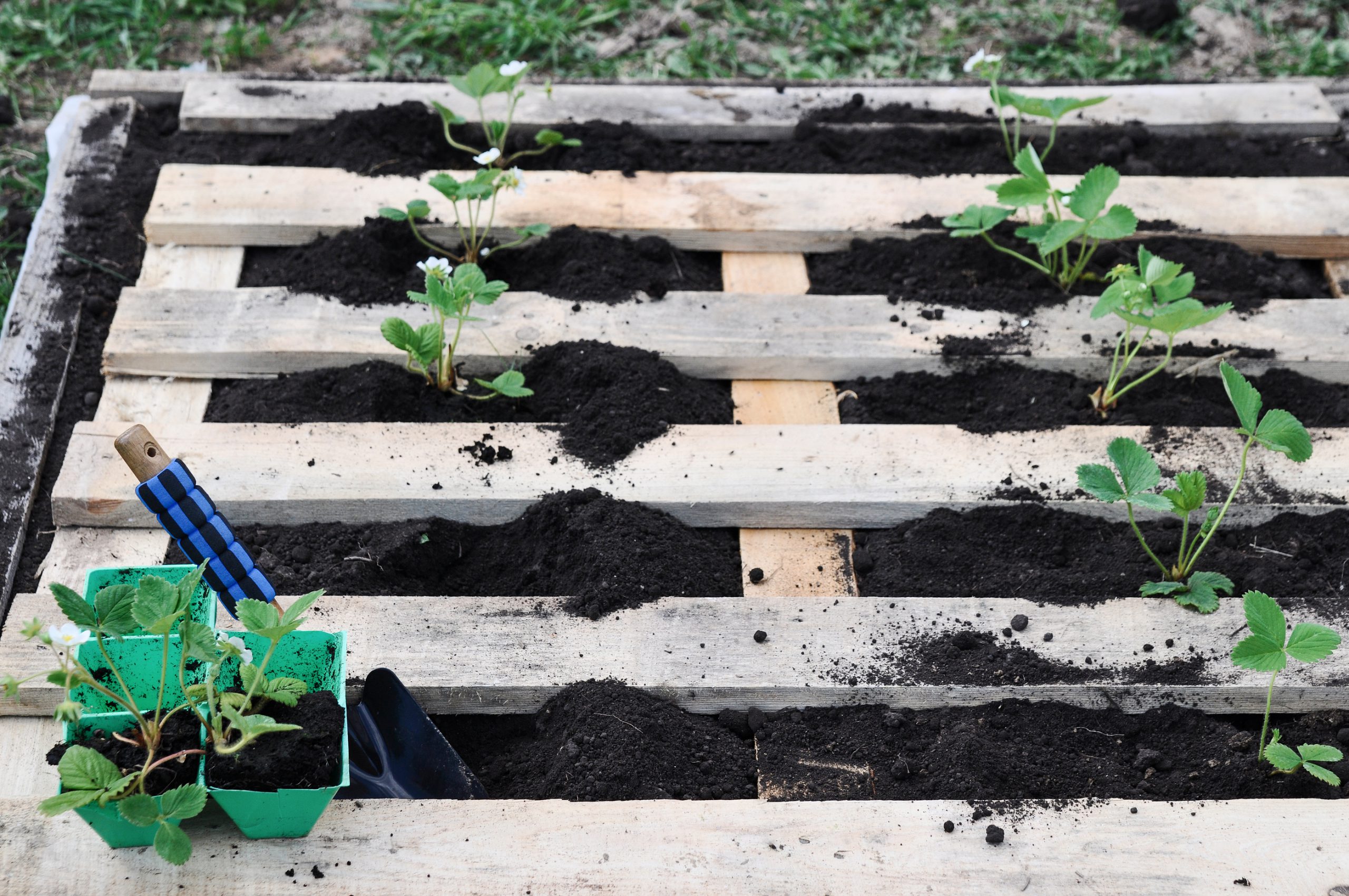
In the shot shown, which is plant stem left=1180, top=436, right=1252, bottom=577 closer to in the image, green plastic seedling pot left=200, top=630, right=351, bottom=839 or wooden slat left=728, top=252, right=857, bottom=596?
wooden slat left=728, top=252, right=857, bottom=596

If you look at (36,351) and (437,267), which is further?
(36,351)

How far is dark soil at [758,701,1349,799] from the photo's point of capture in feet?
5.69

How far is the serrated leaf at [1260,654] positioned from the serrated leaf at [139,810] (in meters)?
1.46

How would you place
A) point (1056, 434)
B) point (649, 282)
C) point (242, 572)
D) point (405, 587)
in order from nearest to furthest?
point (242, 572), point (405, 587), point (1056, 434), point (649, 282)

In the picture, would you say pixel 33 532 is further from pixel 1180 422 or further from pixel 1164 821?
pixel 1180 422

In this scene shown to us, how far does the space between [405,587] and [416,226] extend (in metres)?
0.89

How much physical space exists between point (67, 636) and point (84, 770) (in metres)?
0.17

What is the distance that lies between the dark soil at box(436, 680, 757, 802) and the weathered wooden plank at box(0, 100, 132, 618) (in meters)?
0.84

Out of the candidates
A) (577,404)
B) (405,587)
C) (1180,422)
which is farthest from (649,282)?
(1180,422)

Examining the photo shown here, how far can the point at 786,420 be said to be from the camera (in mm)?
2254

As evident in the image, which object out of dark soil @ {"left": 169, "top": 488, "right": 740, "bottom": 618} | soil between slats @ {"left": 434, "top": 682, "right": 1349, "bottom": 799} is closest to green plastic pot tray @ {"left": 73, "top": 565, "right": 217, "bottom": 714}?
dark soil @ {"left": 169, "top": 488, "right": 740, "bottom": 618}

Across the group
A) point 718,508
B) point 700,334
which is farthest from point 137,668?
point 700,334

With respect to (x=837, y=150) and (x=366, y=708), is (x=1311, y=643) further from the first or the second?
(x=837, y=150)

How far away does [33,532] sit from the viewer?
81.7 inches
